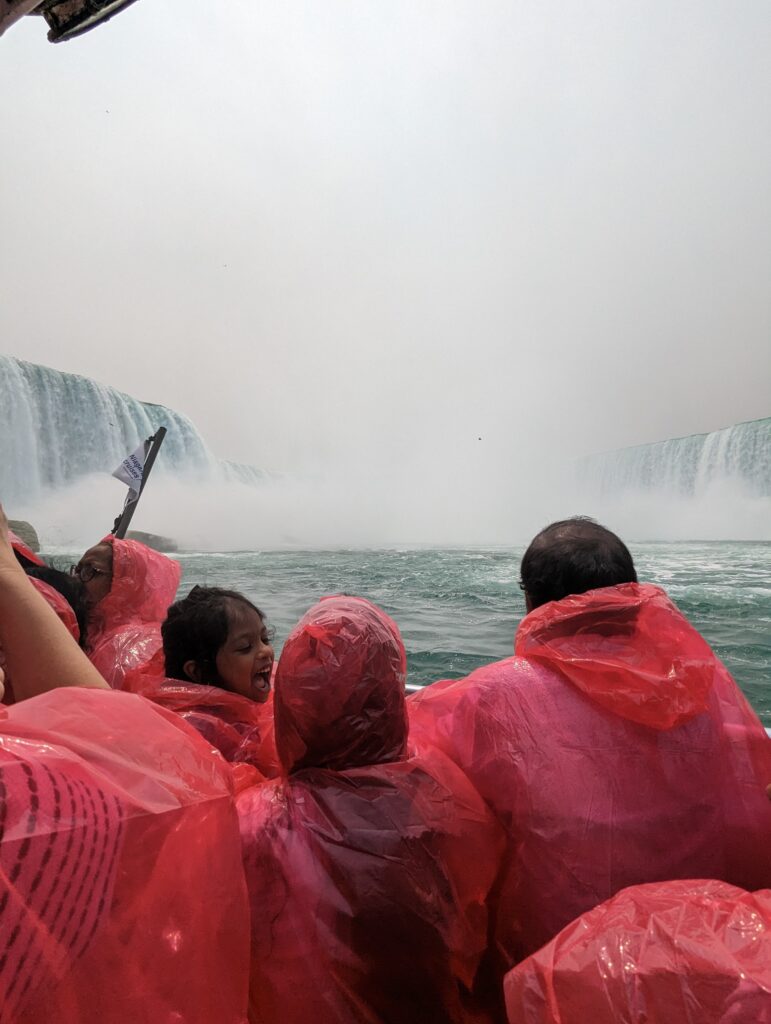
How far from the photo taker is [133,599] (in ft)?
8.89

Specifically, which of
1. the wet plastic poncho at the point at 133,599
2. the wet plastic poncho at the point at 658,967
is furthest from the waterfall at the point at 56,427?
the wet plastic poncho at the point at 658,967

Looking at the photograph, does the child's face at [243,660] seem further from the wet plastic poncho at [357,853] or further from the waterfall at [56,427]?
the waterfall at [56,427]

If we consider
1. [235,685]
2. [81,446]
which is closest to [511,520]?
[81,446]

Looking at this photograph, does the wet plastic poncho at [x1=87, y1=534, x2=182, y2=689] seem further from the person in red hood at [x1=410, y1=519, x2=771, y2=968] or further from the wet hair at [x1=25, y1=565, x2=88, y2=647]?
the person in red hood at [x1=410, y1=519, x2=771, y2=968]

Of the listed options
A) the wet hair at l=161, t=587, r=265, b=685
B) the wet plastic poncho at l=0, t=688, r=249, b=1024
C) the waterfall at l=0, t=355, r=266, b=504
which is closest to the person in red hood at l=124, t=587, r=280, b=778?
the wet hair at l=161, t=587, r=265, b=685

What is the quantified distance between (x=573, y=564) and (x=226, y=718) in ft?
2.93

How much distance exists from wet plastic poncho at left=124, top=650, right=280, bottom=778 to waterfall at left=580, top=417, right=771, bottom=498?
25.3 m

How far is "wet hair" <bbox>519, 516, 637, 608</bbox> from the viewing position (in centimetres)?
123

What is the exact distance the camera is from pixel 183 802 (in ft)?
2.04

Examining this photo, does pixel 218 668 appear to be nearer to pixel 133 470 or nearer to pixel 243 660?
pixel 243 660

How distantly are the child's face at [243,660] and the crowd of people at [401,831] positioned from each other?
192mm

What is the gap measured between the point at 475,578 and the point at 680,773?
28.1 feet

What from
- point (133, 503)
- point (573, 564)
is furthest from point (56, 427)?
point (573, 564)

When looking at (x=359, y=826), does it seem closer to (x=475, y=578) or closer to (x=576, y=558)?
(x=576, y=558)
